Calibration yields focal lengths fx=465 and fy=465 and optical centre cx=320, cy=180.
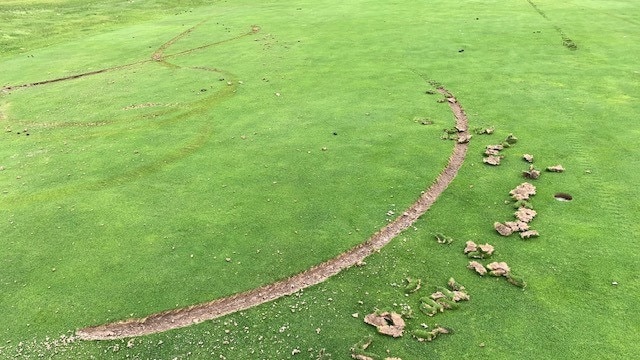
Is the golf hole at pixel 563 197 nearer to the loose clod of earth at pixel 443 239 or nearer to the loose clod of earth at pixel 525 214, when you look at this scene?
the loose clod of earth at pixel 525 214

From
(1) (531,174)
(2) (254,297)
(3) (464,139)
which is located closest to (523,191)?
(1) (531,174)

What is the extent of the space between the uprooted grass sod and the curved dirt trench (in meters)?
0.19

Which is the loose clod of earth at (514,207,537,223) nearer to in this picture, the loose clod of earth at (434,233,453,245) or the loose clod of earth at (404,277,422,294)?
the loose clod of earth at (434,233,453,245)

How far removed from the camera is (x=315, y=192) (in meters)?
11.7

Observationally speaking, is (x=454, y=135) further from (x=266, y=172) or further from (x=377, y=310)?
(x=377, y=310)

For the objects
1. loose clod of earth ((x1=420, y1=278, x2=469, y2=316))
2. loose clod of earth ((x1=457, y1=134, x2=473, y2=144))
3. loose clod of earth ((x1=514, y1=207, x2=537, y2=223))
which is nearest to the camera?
loose clod of earth ((x1=420, y1=278, x2=469, y2=316))

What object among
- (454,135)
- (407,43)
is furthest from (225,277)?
(407,43)

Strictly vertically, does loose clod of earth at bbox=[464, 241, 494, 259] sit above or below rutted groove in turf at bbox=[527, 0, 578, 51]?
below

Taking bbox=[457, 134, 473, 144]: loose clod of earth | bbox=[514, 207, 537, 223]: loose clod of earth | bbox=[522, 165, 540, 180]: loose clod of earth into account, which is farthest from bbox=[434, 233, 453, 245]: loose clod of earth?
bbox=[457, 134, 473, 144]: loose clod of earth

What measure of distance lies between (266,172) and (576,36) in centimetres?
1862

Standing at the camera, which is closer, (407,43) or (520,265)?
(520,265)

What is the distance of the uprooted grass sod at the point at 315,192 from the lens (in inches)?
321

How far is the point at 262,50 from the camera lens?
23641 mm

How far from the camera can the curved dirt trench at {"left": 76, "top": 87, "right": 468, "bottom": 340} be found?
836 centimetres
